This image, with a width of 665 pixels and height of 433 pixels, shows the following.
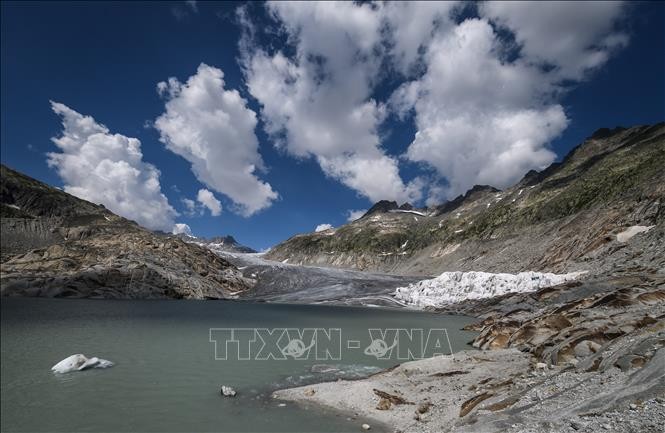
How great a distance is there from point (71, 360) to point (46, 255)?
113 metres

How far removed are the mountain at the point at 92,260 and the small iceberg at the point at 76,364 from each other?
310 ft

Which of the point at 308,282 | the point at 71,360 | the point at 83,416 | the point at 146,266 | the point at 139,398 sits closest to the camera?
the point at 83,416

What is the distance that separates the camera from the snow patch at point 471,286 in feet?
266

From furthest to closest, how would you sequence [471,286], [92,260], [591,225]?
1. [92,260]
2. [591,225]
3. [471,286]

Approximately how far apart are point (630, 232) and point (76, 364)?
102m

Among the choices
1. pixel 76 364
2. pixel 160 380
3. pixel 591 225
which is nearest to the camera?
pixel 160 380

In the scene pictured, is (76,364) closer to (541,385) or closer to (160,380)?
(160,380)

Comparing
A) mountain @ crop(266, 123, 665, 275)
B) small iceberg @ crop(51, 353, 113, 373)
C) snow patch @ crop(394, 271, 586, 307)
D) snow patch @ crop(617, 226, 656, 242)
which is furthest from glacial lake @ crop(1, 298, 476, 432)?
snow patch @ crop(617, 226, 656, 242)

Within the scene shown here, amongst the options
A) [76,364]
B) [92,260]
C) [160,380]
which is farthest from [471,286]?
[92,260]

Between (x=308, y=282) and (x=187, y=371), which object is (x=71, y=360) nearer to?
(x=187, y=371)

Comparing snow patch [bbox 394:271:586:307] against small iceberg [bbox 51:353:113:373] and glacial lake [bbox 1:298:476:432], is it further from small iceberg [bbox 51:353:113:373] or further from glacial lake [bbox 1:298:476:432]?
small iceberg [bbox 51:353:113:373]

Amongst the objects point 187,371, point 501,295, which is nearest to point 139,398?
point 187,371

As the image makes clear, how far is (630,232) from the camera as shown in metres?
83.2

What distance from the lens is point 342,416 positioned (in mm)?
18047
